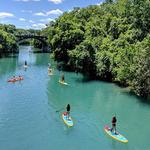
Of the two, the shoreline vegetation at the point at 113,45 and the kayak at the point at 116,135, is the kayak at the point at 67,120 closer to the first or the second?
the kayak at the point at 116,135

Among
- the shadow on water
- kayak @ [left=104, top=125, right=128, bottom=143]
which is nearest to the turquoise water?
the shadow on water

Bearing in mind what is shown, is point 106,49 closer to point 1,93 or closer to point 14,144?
point 1,93

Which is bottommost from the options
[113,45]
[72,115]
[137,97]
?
[72,115]

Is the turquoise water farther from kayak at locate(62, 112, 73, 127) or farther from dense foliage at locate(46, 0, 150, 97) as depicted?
dense foliage at locate(46, 0, 150, 97)

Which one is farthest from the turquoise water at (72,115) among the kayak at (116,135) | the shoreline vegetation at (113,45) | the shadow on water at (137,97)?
the shoreline vegetation at (113,45)

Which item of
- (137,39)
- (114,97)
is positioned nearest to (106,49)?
(137,39)

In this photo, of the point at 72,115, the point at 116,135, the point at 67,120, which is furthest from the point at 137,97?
the point at 116,135

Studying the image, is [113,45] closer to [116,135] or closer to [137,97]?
[137,97]
